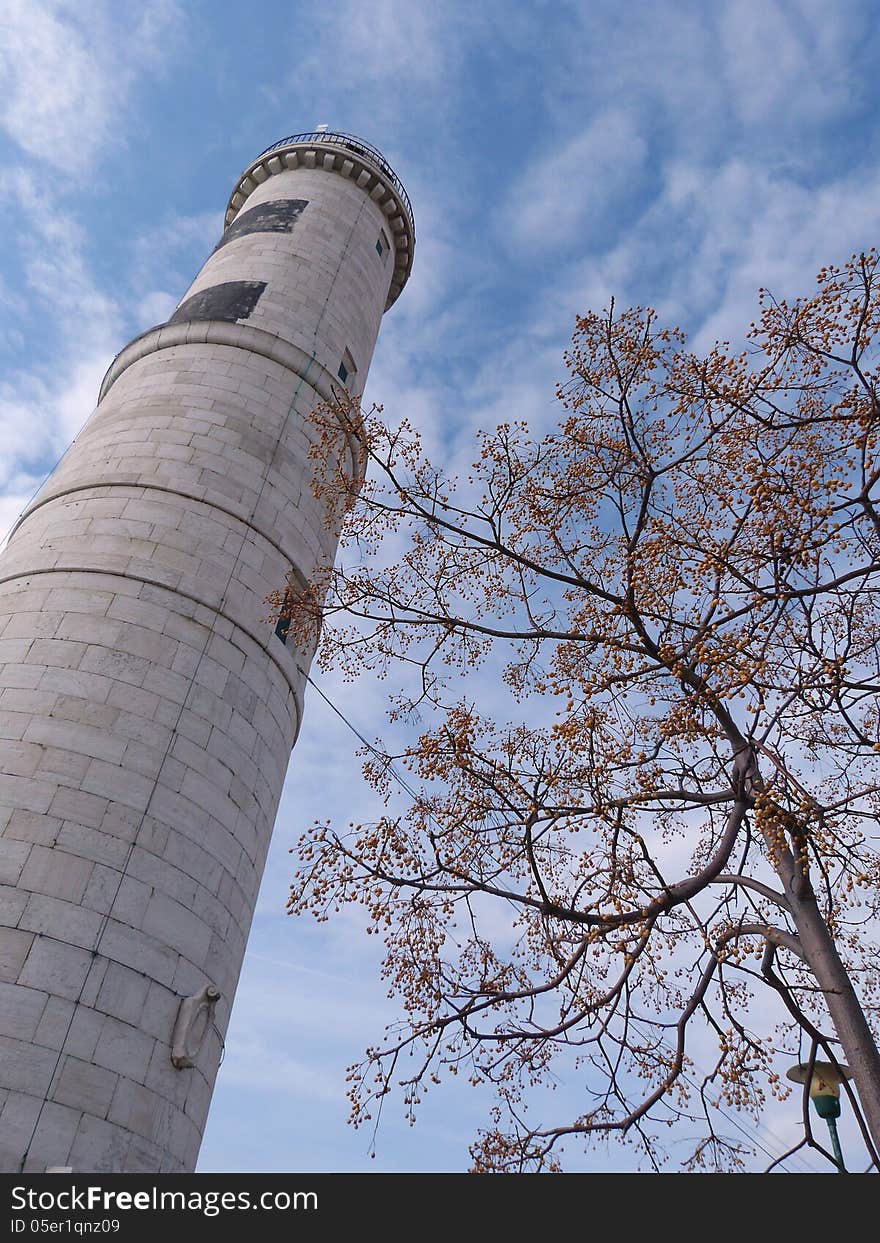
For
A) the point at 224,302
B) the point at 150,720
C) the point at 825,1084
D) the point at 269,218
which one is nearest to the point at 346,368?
the point at 224,302

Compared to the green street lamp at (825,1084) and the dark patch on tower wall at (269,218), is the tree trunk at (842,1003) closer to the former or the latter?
the green street lamp at (825,1084)

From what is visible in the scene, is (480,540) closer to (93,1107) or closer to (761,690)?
(761,690)

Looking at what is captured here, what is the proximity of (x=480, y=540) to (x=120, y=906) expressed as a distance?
7029mm

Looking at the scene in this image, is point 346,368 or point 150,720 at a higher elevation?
point 346,368

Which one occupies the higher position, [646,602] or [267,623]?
[267,623]

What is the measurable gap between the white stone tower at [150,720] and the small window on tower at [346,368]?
863mm

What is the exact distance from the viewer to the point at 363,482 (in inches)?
516

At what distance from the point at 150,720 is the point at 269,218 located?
19.3m

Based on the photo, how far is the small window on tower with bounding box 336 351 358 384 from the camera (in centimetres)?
2375

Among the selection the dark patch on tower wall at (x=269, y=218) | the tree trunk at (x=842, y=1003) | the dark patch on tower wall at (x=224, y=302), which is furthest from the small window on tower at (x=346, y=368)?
the tree trunk at (x=842, y=1003)

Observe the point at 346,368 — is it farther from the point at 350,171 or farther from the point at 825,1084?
the point at 825,1084

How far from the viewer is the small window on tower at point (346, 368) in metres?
23.8

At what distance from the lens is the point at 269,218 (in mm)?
27203
